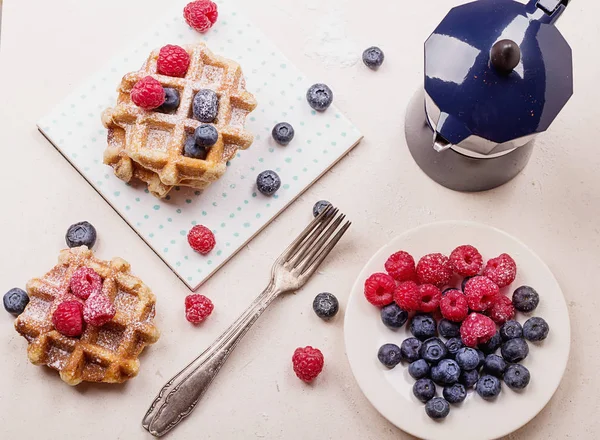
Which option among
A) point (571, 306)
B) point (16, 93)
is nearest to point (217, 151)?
point (16, 93)

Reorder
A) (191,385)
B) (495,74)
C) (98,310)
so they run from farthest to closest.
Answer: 1. (191,385)
2. (98,310)
3. (495,74)

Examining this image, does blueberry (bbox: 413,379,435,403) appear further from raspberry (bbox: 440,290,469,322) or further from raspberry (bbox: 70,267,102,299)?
raspberry (bbox: 70,267,102,299)

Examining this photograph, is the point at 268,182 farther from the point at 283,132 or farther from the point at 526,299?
the point at 526,299

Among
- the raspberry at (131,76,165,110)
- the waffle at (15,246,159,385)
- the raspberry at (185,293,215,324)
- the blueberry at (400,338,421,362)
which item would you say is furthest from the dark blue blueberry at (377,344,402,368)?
the raspberry at (131,76,165,110)

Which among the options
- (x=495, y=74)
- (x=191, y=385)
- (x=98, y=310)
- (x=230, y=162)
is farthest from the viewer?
(x=230, y=162)

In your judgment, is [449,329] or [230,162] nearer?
[449,329]

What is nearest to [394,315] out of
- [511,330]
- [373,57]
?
[511,330]
